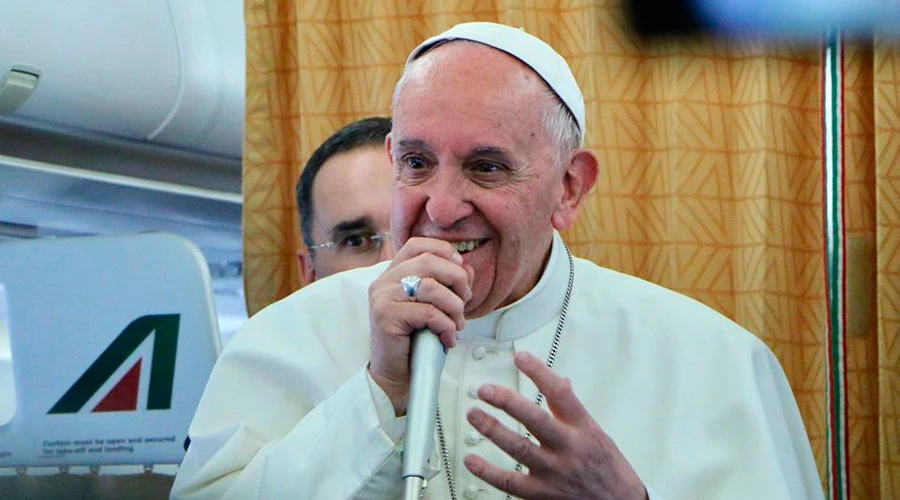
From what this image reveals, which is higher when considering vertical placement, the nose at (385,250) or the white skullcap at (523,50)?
the white skullcap at (523,50)

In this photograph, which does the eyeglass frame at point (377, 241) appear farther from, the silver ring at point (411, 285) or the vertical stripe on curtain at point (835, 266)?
the silver ring at point (411, 285)

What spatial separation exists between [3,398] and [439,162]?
6.26 feet

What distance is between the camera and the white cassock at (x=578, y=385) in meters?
2.18

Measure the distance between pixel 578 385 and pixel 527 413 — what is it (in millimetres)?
649

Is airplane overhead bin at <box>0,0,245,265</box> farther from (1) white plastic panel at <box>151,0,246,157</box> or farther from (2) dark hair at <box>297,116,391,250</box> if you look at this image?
(2) dark hair at <box>297,116,391,250</box>

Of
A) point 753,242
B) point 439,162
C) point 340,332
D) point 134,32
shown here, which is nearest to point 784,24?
point 439,162

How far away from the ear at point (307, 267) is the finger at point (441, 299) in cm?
148

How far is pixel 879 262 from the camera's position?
339cm

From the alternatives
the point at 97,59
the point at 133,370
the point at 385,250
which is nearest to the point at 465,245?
the point at 385,250

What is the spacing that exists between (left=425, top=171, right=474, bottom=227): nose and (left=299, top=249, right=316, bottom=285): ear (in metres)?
1.20

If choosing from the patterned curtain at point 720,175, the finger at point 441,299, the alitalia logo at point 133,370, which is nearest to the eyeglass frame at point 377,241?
the alitalia logo at point 133,370

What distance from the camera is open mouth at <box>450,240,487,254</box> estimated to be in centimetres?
204

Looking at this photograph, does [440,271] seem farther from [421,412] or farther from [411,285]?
[421,412]

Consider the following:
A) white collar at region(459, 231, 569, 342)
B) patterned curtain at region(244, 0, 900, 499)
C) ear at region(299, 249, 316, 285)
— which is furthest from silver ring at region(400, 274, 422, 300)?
patterned curtain at region(244, 0, 900, 499)
